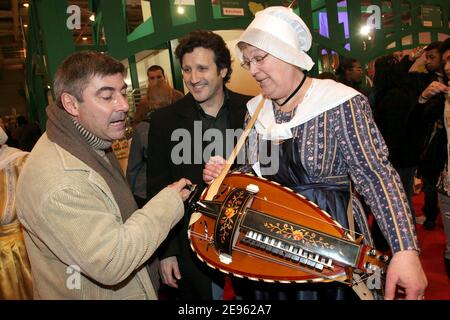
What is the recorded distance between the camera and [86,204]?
48.7 inches

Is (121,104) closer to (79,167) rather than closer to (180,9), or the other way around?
(79,167)

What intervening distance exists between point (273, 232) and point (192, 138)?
101cm

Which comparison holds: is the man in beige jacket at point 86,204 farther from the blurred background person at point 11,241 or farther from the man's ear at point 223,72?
the man's ear at point 223,72

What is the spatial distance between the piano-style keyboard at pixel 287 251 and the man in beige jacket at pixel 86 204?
31 centimetres

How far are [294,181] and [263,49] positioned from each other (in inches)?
21.4

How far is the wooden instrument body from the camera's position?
1262 mm

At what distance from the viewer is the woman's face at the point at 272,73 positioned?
153 centimetres

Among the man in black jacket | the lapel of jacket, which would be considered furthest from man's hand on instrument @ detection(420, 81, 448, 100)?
the lapel of jacket

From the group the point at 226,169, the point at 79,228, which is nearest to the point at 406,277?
the point at 226,169

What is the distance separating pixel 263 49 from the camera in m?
1.50

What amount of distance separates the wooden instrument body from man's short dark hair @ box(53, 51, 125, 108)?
66 centimetres
